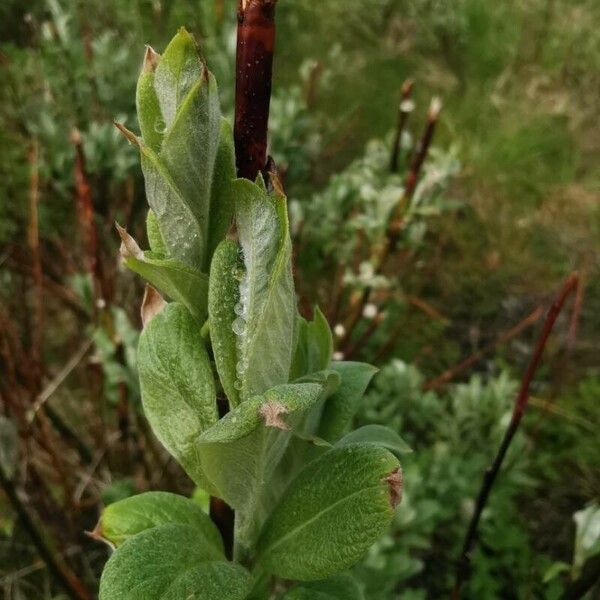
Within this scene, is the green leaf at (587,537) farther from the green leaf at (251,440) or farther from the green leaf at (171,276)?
the green leaf at (171,276)

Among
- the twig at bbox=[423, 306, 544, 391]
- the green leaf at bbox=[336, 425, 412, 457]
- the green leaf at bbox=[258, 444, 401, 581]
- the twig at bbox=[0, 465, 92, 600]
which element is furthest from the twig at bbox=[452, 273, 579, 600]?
the twig at bbox=[423, 306, 544, 391]

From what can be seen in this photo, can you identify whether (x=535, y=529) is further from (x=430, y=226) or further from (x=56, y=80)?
(x=56, y=80)

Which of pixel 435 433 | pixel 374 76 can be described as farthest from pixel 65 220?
pixel 374 76

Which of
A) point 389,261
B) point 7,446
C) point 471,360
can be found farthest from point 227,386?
point 389,261

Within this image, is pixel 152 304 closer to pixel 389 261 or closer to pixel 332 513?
pixel 332 513

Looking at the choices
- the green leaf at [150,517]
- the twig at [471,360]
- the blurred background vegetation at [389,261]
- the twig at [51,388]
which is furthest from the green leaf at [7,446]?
the twig at [471,360]

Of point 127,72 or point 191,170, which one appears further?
point 127,72
